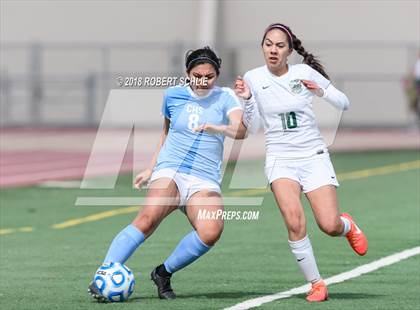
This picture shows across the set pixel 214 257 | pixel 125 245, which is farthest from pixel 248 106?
pixel 214 257

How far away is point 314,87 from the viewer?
1041 centimetres

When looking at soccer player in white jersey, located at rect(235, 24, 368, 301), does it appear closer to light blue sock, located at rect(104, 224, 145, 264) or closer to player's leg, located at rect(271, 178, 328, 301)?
player's leg, located at rect(271, 178, 328, 301)

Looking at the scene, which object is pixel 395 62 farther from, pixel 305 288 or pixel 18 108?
pixel 305 288

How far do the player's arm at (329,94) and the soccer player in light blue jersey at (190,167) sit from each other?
59cm

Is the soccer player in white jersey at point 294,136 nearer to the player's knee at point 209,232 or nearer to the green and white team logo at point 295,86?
the green and white team logo at point 295,86

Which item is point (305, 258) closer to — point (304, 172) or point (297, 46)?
point (304, 172)

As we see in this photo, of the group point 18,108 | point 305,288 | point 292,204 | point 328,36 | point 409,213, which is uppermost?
point 292,204

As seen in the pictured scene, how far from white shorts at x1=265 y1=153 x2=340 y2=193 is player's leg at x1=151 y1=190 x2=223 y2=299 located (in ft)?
1.72

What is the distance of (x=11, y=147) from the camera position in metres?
30.4

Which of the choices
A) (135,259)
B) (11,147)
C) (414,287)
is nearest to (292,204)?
(414,287)

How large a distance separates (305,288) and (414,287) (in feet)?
3.00

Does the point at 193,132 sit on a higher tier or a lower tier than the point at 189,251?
higher

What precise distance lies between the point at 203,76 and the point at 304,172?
3.72 ft

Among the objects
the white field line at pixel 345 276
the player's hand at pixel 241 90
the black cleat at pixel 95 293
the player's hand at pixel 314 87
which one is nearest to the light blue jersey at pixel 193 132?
the player's hand at pixel 241 90
